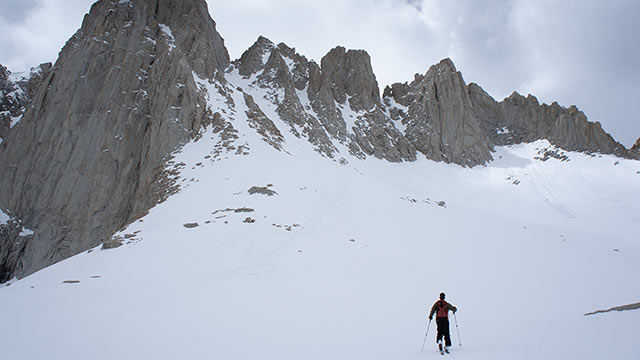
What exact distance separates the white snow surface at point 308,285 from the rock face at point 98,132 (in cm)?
973

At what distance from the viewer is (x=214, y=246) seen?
12.9 meters

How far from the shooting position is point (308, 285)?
1015cm

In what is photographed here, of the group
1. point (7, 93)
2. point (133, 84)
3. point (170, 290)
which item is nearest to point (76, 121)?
point (133, 84)

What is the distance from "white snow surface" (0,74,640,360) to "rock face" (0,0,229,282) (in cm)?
973

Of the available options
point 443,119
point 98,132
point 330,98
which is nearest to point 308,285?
point 98,132

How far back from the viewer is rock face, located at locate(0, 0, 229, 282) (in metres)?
30.2

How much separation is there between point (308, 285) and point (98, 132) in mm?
35334

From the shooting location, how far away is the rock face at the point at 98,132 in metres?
30.2

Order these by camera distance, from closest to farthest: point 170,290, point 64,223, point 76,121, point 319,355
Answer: point 319,355
point 170,290
point 64,223
point 76,121

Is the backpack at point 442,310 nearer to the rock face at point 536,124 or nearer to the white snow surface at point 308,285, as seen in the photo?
the white snow surface at point 308,285

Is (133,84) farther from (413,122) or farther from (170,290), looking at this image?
(413,122)

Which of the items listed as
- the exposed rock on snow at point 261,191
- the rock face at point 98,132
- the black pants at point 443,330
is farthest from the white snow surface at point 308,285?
the rock face at point 98,132

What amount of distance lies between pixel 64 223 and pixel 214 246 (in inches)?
1105

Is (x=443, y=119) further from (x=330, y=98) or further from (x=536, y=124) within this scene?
(x=330, y=98)
